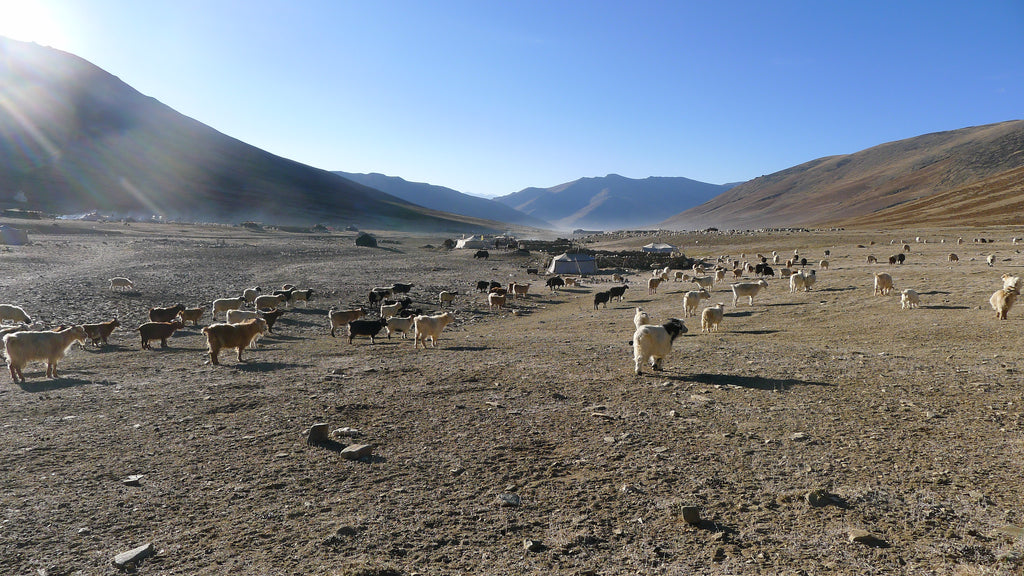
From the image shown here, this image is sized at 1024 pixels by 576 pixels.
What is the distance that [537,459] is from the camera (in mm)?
6688

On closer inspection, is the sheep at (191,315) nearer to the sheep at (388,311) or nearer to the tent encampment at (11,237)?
the sheep at (388,311)

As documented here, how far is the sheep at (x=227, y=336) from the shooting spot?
12570 mm

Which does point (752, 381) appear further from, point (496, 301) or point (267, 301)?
point (267, 301)

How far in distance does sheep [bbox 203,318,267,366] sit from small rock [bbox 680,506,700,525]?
11.5m

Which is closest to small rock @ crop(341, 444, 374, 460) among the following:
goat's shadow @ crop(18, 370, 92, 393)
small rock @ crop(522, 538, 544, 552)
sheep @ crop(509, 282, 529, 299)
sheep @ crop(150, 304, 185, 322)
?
small rock @ crop(522, 538, 544, 552)

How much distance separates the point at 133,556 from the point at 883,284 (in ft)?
75.0

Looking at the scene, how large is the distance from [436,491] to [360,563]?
1405 mm

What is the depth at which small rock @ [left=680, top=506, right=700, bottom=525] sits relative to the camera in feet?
16.6

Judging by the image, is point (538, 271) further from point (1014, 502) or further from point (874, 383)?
point (1014, 502)

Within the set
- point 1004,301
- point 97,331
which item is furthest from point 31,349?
point 1004,301

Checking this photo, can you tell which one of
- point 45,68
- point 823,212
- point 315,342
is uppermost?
point 45,68

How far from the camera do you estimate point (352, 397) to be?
9.45 metres

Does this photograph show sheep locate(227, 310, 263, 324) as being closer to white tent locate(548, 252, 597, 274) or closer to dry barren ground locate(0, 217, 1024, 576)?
dry barren ground locate(0, 217, 1024, 576)

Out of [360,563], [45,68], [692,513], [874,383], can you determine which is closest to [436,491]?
[360,563]
